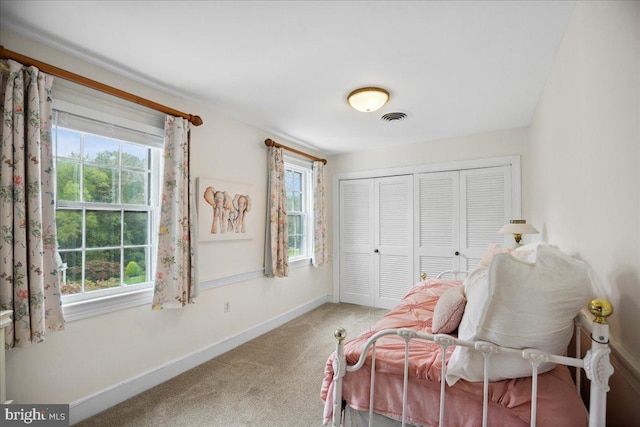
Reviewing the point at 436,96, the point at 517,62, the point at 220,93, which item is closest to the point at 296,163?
the point at 220,93

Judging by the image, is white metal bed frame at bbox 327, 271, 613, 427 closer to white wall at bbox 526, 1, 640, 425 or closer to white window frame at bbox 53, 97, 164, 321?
white wall at bbox 526, 1, 640, 425

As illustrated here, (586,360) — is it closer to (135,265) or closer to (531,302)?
(531,302)

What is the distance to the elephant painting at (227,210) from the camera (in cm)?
301

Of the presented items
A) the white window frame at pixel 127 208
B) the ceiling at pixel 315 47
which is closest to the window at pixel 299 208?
the ceiling at pixel 315 47

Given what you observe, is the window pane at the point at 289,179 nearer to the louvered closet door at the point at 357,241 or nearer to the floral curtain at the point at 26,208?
the louvered closet door at the point at 357,241

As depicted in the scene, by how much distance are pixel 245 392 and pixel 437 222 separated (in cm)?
311

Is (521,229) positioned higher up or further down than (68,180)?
further down

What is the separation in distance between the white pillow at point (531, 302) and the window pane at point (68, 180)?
2.56 m

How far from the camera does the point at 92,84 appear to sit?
2094mm

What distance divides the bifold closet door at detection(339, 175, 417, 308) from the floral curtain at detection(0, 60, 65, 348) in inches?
145

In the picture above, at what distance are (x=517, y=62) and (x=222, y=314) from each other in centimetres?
335

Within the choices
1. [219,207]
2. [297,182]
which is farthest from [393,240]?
[219,207]

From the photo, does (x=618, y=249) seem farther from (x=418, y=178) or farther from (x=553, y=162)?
(x=418, y=178)

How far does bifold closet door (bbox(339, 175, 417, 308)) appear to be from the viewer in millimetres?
4406
